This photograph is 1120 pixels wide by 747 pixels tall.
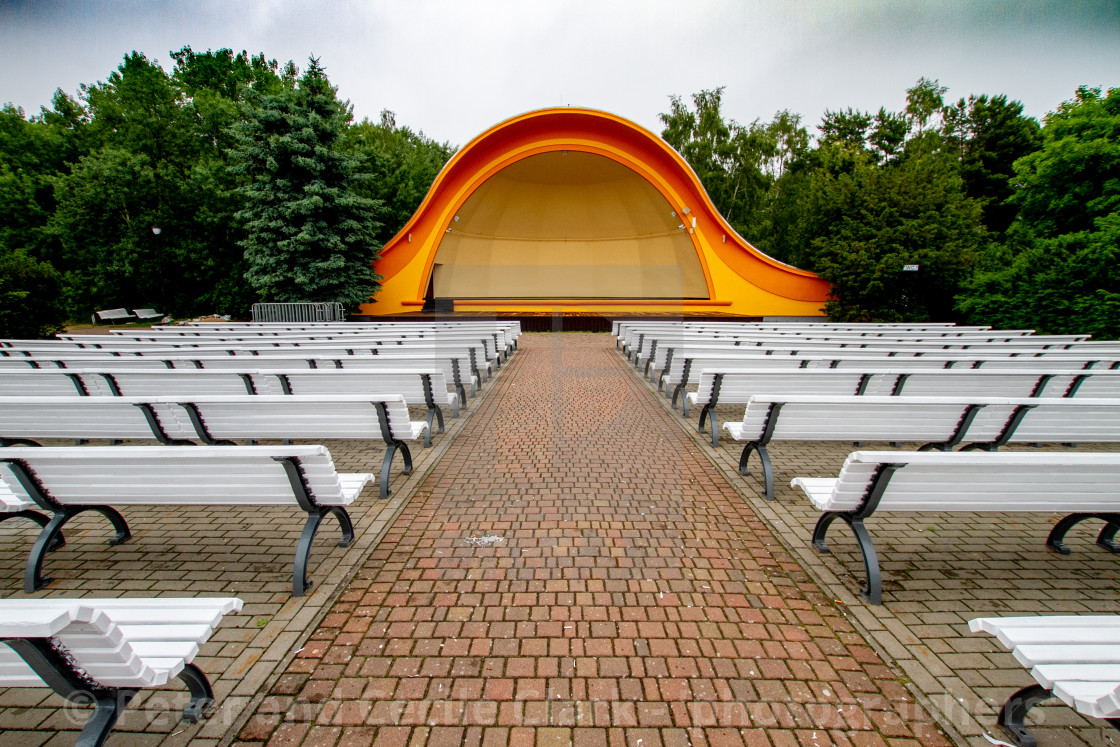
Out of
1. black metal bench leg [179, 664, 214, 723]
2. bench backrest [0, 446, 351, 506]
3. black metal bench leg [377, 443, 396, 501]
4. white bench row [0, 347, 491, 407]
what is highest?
bench backrest [0, 446, 351, 506]

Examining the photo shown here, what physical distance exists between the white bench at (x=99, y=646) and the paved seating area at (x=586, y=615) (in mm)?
499

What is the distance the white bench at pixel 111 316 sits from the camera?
2022 cm

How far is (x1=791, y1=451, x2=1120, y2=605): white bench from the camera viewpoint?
246cm

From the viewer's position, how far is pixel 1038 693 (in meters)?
1.75

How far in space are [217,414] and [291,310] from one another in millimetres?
14023

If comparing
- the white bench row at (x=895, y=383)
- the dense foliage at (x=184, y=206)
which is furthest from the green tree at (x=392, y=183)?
the white bench row at (x=895, y=383)

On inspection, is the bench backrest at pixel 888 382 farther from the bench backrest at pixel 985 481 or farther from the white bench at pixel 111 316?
the white bench at pixel 111 316

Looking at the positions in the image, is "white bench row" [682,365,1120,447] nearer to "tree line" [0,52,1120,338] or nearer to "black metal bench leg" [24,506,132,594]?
"black metal bench leg" [24,506,132,594]

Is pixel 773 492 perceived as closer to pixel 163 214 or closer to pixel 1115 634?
pixel 1115 634

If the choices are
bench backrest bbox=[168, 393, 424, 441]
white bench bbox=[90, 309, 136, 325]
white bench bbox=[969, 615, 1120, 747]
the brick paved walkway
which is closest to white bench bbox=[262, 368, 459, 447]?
bench backrest bbox=[168, 393, 424, 441]

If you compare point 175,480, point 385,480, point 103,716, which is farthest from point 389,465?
point 103,716

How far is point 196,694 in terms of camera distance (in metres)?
1.95

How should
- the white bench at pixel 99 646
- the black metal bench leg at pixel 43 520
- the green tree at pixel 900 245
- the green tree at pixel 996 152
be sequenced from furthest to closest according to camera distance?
the green tree at pixel 996 152
the green tree at pixel 900 245
the black metal bench leg at pixel 43 520
the white bench at pixel 99 646

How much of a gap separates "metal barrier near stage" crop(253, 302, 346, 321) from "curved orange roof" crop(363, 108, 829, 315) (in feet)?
11.7
